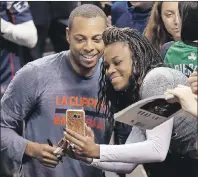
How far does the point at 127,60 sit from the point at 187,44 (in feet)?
1.03

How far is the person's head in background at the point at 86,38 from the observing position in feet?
13.9

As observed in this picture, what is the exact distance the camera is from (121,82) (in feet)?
12.5

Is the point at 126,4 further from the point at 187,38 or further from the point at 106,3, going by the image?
the point at 187,38

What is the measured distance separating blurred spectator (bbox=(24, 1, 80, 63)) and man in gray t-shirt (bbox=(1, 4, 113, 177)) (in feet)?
6.89

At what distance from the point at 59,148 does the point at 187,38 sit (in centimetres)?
88

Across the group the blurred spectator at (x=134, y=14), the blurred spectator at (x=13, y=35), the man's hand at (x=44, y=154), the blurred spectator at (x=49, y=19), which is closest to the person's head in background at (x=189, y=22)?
the man's hand at (x=44, y=154)

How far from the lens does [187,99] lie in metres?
3.18

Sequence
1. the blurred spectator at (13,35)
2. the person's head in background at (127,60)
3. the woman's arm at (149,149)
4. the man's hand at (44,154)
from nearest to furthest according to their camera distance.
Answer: the woman's arm at (149,149) < the person's head in background at (127,60) < the man's hand at (44,154) < the blurred spectator at (13,35)

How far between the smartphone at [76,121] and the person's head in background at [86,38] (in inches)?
22.1

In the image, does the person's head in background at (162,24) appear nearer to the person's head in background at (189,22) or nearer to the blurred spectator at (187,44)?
the blurred spectator at (187,44)

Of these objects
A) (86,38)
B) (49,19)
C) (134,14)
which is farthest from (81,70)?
(49,19)

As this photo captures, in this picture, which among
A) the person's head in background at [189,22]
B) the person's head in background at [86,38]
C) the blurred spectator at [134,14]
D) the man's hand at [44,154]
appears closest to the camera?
the person's head in background at [189,22]

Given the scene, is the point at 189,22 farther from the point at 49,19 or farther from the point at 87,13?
the point at 49,19

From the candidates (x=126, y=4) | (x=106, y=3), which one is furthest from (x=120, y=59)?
(x=106, y=3)
